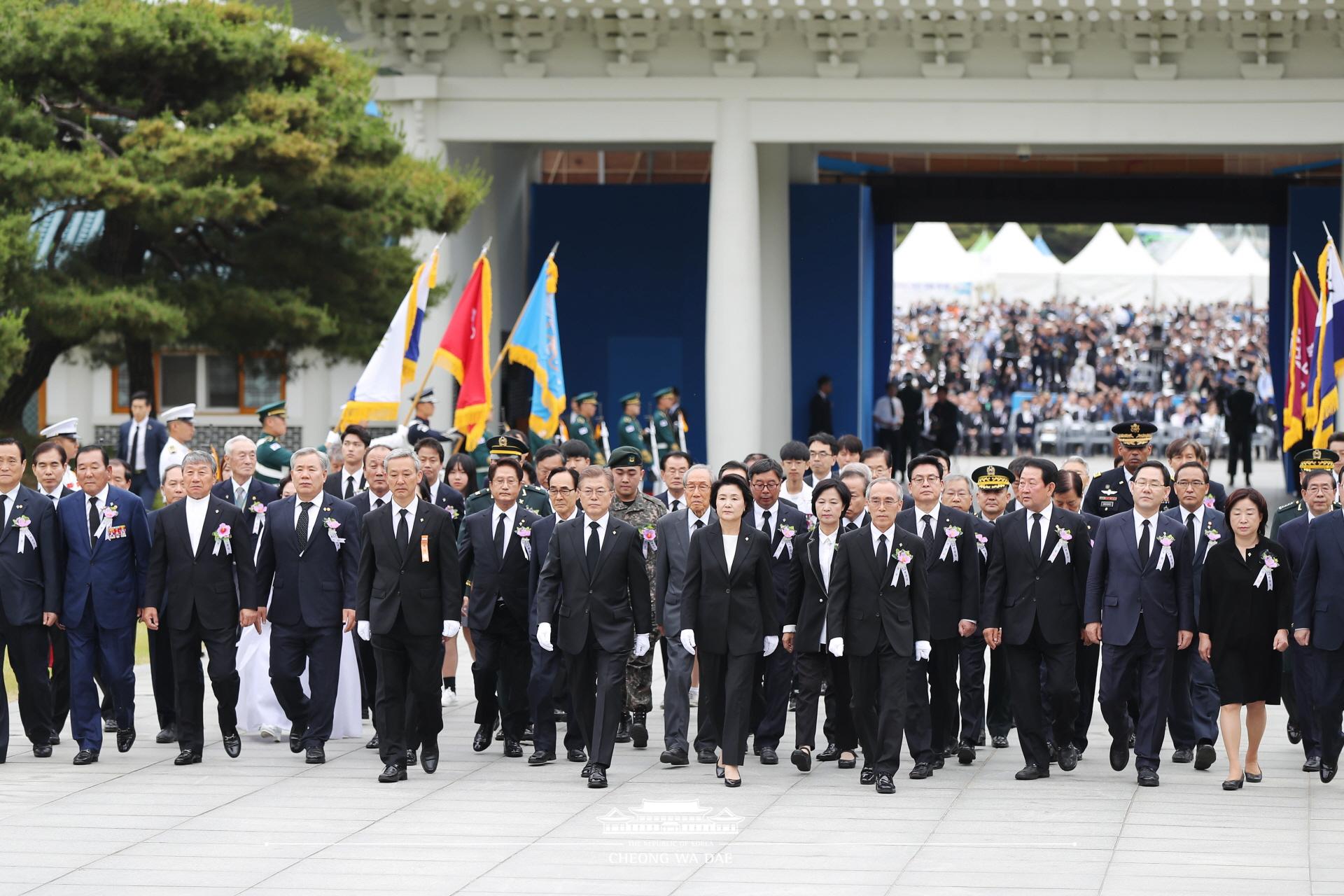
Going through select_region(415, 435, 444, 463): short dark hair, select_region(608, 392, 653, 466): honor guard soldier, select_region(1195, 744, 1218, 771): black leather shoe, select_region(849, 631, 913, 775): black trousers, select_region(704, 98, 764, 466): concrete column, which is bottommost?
select_region(1195, 744, 1218, 771): black leather shoe

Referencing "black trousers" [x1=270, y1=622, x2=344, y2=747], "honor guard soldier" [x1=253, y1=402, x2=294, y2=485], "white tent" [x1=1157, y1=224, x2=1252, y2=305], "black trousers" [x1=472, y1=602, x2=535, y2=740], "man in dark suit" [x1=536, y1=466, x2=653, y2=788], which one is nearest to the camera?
"man in dark suit" [x1=536, y1=466, x2=653, y2=788]

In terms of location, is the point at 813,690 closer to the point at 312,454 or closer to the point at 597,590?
the point at 597,590

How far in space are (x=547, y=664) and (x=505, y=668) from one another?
52cm

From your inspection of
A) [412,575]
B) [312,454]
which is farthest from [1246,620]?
[312,454]

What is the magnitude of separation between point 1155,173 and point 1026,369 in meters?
10.8

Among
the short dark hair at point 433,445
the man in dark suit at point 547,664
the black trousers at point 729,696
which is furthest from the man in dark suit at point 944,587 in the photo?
the short dark hair at point 433,445

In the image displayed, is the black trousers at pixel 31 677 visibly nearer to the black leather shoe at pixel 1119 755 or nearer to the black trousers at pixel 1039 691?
the black trousers at pixel 1039 691

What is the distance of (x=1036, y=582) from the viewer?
396 inches

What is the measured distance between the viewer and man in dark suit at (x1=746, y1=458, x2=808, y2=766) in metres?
10.4

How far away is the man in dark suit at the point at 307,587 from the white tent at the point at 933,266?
94.2 ft

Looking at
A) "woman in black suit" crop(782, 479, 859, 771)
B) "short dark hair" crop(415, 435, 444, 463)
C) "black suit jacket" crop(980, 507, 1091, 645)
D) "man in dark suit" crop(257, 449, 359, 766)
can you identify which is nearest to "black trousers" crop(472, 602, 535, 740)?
"man in dark suit" crop(257, 449, 359, 766)

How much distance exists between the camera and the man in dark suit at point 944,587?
1023 cm

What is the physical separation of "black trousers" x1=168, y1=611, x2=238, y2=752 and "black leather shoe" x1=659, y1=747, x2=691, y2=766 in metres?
2.46

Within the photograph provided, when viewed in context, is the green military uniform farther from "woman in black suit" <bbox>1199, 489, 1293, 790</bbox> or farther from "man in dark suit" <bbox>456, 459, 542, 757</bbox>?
"woman in black suit" <bbox>1199, 489, 1293, 790</bbox>
